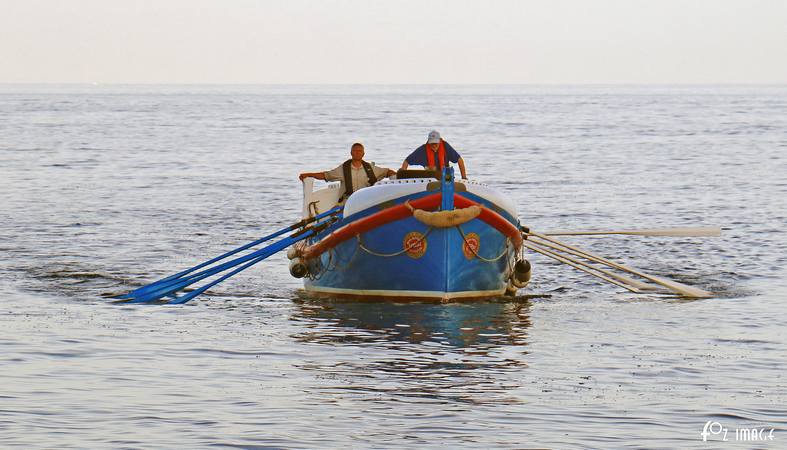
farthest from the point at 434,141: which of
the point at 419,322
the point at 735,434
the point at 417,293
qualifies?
the point at 735,434

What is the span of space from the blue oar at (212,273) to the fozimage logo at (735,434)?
7.72 metres

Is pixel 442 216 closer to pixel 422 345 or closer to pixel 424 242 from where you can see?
pixel 424 242

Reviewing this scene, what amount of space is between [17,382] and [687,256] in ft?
48.4

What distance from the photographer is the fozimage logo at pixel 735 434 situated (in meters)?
10.9

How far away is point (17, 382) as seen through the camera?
1270 cm

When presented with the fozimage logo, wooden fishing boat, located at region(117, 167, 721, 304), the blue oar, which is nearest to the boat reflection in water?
wooden fishing boat, located at region(117, 167, 721, 304)

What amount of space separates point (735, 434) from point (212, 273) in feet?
29.8

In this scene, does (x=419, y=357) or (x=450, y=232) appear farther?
(x=450, y=232)

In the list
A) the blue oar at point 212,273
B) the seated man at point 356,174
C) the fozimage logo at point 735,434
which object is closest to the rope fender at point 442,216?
the blue oar at point 212,273

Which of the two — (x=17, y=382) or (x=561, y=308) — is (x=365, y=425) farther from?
(x=561, y=308)

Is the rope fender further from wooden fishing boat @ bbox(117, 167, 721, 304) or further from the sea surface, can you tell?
the sea surface

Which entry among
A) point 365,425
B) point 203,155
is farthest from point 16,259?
point 203,155

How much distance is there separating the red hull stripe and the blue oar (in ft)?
1.07

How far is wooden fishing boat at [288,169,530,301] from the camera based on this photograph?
16.7m
